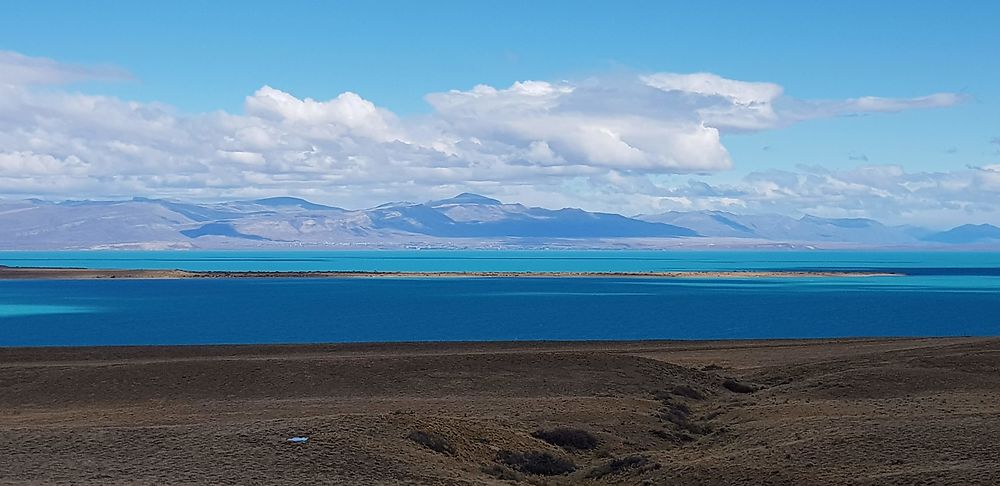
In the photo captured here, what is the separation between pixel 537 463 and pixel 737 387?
16.4 metres

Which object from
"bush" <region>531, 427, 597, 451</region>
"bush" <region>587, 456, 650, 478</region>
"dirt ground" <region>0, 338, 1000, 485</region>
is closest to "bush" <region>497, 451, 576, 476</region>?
"dirt ground" <region>0, 338, 1000, 485</region>

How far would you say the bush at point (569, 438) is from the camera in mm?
29000

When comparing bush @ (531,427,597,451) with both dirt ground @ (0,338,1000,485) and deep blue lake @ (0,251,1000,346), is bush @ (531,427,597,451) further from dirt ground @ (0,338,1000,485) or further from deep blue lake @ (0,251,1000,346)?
deep blue lake @ (0,251,1000,346)

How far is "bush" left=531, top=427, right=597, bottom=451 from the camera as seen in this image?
29000mm

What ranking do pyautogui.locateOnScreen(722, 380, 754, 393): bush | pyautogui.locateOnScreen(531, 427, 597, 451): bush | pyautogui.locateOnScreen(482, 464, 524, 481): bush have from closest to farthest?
pyautogui.locateOnScreen(482, 464, 524, 481): bush, pyautogui.locateOnScreen(531, 427, 597, 451): bush, pyautogui.locateOnScreen(722, 380, 754, 393): bush

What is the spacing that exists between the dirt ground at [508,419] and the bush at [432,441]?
55 mm

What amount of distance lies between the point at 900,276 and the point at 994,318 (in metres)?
108

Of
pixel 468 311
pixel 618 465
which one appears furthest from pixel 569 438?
pixel 468 311

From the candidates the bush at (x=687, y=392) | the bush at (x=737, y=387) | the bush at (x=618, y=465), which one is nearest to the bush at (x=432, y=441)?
the bush at (x=618, y=465)

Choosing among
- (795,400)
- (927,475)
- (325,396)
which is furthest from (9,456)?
(795,400)

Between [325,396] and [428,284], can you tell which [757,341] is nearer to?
[325,396]

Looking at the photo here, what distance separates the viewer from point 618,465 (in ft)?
84.3

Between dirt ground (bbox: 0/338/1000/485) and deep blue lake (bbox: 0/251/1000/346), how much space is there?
23.8 metres

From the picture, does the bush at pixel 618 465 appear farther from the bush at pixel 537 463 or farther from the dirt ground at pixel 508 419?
the bush at pixel 537 463
